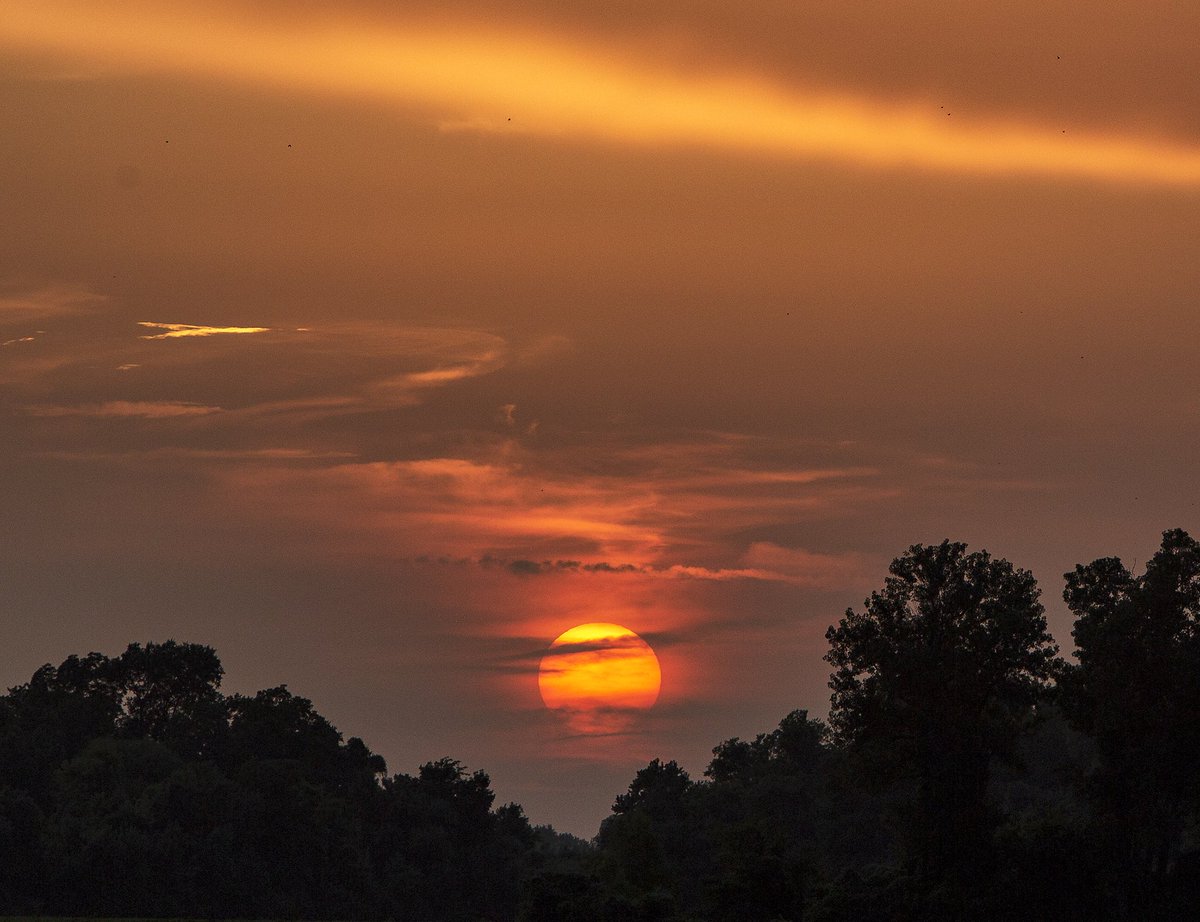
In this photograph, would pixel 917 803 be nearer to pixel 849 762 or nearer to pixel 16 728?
pixel 849 762

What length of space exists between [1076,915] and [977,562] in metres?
20.1

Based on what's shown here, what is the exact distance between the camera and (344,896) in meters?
166

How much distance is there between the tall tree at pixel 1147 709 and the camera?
3403 inches

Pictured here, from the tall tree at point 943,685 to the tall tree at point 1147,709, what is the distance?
4.73 meters

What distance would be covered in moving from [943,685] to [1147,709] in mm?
11044

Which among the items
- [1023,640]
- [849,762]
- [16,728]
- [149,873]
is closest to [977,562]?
[1023,640]

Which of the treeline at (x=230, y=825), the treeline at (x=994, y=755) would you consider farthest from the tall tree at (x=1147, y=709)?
the treeline at (x=230, y=825)

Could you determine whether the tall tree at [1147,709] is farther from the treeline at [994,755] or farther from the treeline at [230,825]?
the treeline at [230,825]

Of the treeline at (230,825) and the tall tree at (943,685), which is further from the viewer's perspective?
the treeline at (230,825)

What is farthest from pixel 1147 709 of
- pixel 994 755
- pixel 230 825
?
pixel 230 825

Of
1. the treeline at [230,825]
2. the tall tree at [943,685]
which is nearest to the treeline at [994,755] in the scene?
the tall tree at [943,685]

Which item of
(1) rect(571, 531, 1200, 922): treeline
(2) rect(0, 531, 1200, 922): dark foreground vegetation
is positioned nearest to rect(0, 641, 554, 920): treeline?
(2) rect(0, 531, 1200, 922): dark foreground vegetation

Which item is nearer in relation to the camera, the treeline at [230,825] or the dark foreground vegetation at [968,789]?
the dark foreground vegetation at [968,789]

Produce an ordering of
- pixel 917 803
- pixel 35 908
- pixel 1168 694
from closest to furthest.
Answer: pixel 1168 694 → pixel 917 803 → pixel 35 908
